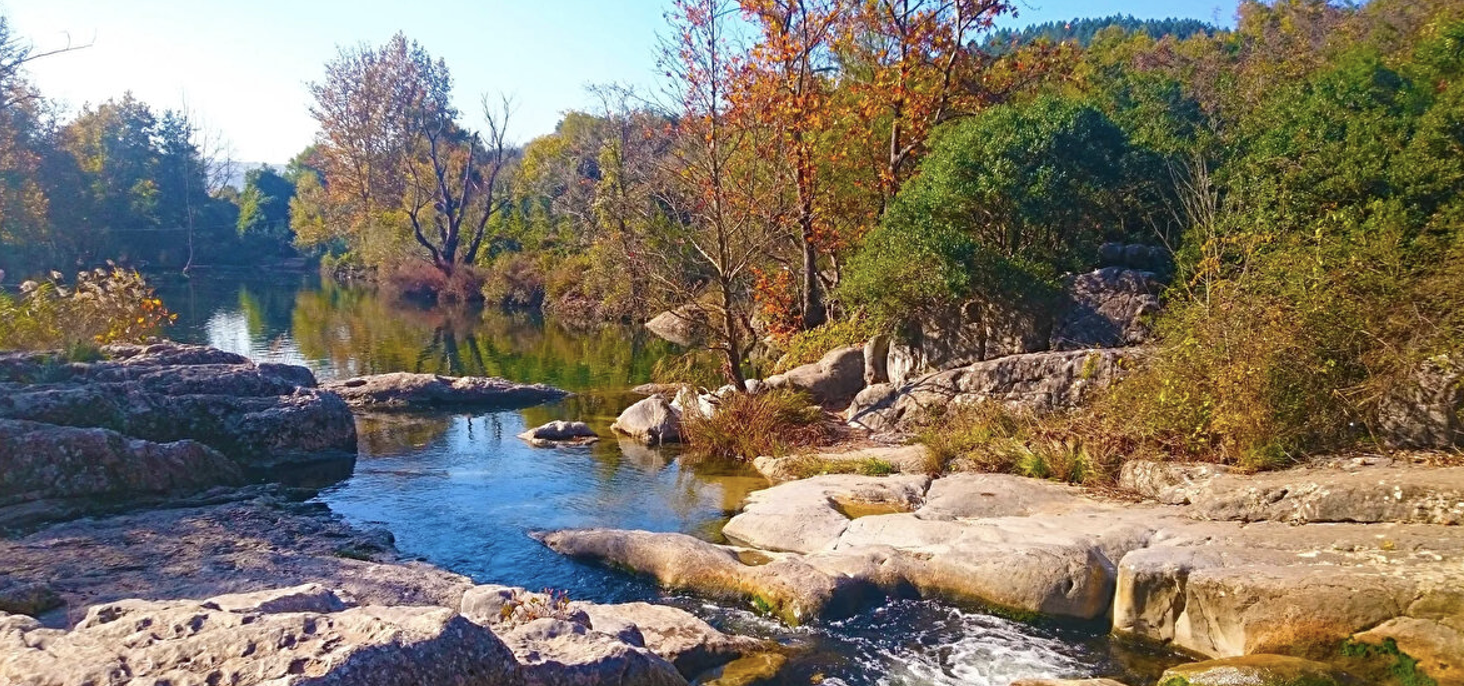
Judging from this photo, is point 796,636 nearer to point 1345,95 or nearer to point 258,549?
point 258,549

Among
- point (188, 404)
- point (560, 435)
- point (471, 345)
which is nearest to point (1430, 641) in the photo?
point (560, 435)

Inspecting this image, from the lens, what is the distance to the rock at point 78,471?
10.3 meters

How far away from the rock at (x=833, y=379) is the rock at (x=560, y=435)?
3394 millimetres

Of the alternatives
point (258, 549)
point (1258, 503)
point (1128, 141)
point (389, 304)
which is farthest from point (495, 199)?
point (1258, 503)

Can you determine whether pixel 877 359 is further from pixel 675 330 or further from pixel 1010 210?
pixel 675 330

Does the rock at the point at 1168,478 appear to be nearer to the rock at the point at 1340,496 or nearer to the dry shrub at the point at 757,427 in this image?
the rock at the point at 1340,496

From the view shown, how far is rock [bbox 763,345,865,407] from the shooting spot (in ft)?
56.4

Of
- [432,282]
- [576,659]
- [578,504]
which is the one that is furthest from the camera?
[432,282]

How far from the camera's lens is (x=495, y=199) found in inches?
1996

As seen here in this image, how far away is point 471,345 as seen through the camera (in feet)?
98.4

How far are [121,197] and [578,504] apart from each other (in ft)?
188

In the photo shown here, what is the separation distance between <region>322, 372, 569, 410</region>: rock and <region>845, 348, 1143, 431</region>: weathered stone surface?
736cm

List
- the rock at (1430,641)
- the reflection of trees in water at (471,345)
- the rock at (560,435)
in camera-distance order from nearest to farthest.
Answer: the rock at (1430,641) → the rock at (560,435) → the reflection of trees in water at (471,345)

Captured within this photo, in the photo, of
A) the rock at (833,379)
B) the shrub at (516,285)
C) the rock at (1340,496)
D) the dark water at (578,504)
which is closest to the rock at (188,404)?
the dark water at (578,504)
